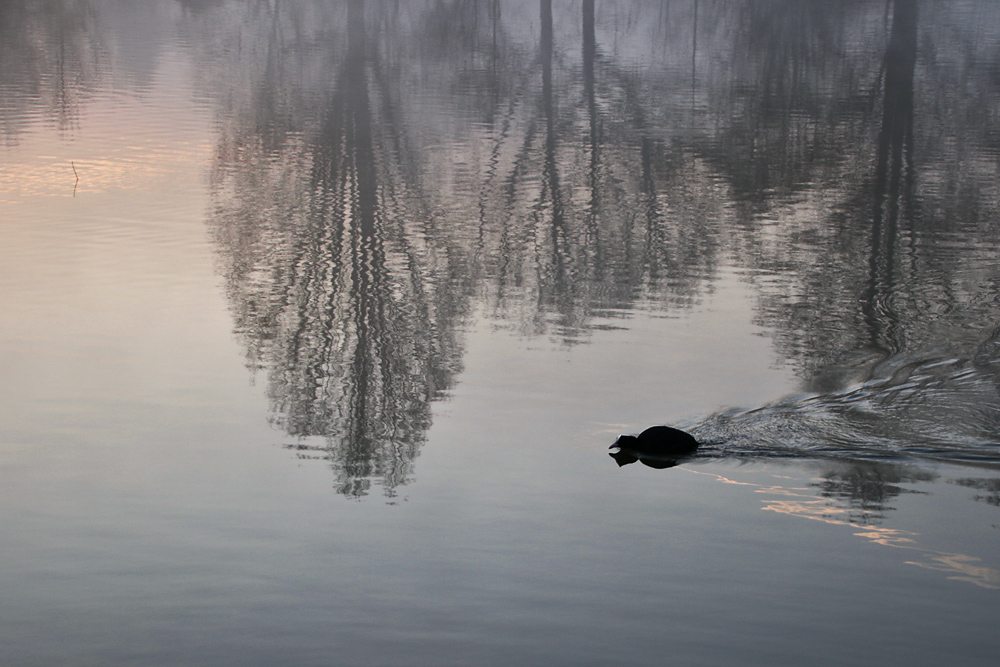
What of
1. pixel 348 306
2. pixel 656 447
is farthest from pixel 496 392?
pixel 348 306

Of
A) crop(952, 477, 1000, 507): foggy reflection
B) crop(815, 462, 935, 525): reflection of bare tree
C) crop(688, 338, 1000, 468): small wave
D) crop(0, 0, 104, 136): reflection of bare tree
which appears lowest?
crop(815, 462, 935, 525): reflection of bare tree

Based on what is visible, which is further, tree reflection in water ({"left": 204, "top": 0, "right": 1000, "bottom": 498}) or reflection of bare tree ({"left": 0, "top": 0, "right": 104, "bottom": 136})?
reflection of bare tree ({"left": 0, "top": 0, "right": 104, "bottom": 136})

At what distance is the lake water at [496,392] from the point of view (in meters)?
7.14

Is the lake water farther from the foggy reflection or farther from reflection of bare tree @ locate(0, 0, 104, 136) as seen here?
reflection of bare tree @ locate(0, 0, 104, 136)

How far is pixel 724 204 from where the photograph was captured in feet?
68.0

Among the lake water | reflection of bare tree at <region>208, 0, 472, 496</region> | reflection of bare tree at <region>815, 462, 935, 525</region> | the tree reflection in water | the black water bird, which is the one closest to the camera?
the lake water

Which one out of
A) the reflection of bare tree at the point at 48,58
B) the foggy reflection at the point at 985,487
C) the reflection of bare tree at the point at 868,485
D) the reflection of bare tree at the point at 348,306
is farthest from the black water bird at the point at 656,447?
the reflection of bare tree at the point at 48,58

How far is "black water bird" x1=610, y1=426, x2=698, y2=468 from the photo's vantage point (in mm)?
9484

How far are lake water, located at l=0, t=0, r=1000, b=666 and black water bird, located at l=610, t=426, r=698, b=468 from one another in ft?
0.49

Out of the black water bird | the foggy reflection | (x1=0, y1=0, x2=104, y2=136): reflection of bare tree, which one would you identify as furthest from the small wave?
(x1=0, y1=0, x2=104, y2=136): reflection of bare tree

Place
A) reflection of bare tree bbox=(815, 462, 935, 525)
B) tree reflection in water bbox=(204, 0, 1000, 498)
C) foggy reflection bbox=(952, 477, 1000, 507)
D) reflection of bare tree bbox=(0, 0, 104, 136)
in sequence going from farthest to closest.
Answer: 1. reflection of bare tree bbox=(0, 0, 104, 136)
2. tree reflection in water bbox=(204, 0, 1000, 498)
3. foggy reflection bbox=(952, 477, 1000, 507)
4. reflection of bare tree bbox=(815, 462, 935, 525)

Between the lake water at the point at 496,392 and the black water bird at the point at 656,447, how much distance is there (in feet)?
0.49

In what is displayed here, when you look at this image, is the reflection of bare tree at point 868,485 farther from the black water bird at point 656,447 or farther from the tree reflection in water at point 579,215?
the black water bird at point 656,447

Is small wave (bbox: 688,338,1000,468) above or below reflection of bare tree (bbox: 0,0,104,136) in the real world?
below
